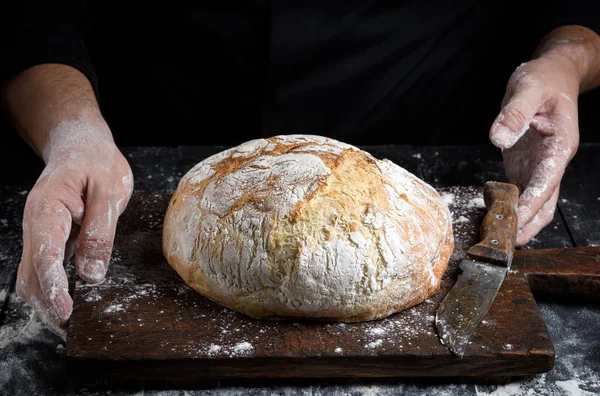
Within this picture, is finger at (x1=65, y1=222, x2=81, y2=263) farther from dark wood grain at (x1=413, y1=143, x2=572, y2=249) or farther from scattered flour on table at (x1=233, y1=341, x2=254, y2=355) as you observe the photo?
dark wood grain at (x1=413, y1=143, x2=572, y2=249)

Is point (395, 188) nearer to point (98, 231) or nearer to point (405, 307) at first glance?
point (405, 307)

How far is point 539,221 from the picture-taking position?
2.00 m

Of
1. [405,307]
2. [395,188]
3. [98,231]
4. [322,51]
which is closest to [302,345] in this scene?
[405,307]

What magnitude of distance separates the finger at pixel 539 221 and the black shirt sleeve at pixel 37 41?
138 centimetres

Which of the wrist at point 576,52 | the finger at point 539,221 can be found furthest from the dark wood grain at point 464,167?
the wrist at point 576,52

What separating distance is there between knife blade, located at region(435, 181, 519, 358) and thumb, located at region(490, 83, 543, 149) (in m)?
0.15

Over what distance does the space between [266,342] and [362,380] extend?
0.24 metres

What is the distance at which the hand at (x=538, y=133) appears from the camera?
6.25ft

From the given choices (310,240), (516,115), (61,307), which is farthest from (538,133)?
(61,307)

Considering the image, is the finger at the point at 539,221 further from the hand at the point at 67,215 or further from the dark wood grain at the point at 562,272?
the hand at the point at 67,215

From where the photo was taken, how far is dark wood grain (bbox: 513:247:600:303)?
5.62ft

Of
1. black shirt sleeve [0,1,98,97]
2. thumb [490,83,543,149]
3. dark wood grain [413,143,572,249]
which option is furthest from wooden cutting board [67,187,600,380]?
black shirt sleeve [0,1,98,97]

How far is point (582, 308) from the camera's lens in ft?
5.77

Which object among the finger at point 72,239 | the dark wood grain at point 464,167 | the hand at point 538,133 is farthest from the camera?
the dark wood grain at point 464,167
